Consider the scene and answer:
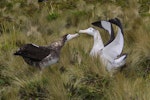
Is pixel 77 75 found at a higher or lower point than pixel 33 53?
lower

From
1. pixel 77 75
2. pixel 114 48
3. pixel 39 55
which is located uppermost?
pixel 114 48

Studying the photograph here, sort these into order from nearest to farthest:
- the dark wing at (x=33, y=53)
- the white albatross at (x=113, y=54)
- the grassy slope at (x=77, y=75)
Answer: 1. the grassy slope at (x=77, y=75)
2. the white albatross at (x=113, y=54)
3. the dark wing at (x=33, y=53)

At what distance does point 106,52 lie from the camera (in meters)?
5.38

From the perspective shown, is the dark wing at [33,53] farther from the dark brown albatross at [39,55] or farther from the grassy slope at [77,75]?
the grassy slope at [77,75]

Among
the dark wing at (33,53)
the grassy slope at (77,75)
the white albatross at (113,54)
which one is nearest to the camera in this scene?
the grassy slope at (77,75)

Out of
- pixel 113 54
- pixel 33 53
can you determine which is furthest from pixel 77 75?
pixel 33 53

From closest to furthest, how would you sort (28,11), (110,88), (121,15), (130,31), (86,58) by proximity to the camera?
(110,88)
(86,58)
(130,31)
(121,15)
(28,11)

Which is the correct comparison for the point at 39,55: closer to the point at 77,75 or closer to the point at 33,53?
the point at 33,53

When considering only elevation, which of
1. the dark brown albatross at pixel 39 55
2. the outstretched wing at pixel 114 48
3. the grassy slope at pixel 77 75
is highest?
the outstretched wing at pixel 114 48

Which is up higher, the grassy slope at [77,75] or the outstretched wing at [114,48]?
the outstretched wing at [114,48]

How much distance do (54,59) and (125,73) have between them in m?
0.97

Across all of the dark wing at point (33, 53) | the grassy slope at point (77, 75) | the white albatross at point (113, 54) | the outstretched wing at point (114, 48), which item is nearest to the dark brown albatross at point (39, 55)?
the dark wing at point (33, 53)

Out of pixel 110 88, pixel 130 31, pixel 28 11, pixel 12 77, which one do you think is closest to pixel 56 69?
pixel 12 77

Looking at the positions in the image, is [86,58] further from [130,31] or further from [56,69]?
[130,31]
